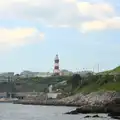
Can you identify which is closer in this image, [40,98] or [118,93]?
[118,93]

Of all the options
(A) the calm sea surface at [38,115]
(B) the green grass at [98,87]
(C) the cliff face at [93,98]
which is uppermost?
(B) the green grass at [98,87]

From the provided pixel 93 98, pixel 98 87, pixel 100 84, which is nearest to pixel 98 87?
pixel 98 87

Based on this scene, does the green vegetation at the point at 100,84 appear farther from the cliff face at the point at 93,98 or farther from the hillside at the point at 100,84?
the cliff face at the point at 93,98

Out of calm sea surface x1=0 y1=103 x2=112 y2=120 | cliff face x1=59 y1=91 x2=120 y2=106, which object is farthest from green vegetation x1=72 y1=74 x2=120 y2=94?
calm sea surface x1=0 y1=103 x2=112 y2=120

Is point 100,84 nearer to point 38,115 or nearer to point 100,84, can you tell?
point 100,84

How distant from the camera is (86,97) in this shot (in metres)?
160

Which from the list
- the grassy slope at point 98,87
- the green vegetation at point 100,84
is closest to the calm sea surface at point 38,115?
the grassy slope at point 98,87

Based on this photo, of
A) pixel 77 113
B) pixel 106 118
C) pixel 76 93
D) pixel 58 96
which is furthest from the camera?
pixel 58 96

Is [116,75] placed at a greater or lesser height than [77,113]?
greater

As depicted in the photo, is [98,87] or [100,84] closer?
[98,87]

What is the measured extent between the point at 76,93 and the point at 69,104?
731 inches

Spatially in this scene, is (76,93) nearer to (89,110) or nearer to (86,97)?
(86,97)

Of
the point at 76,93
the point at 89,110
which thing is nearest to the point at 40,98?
the point at 76,93

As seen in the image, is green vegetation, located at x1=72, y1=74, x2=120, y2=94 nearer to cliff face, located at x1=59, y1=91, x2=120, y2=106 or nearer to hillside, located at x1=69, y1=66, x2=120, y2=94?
hillside, located at x1=69, y1=66, x2=120, y2=94
